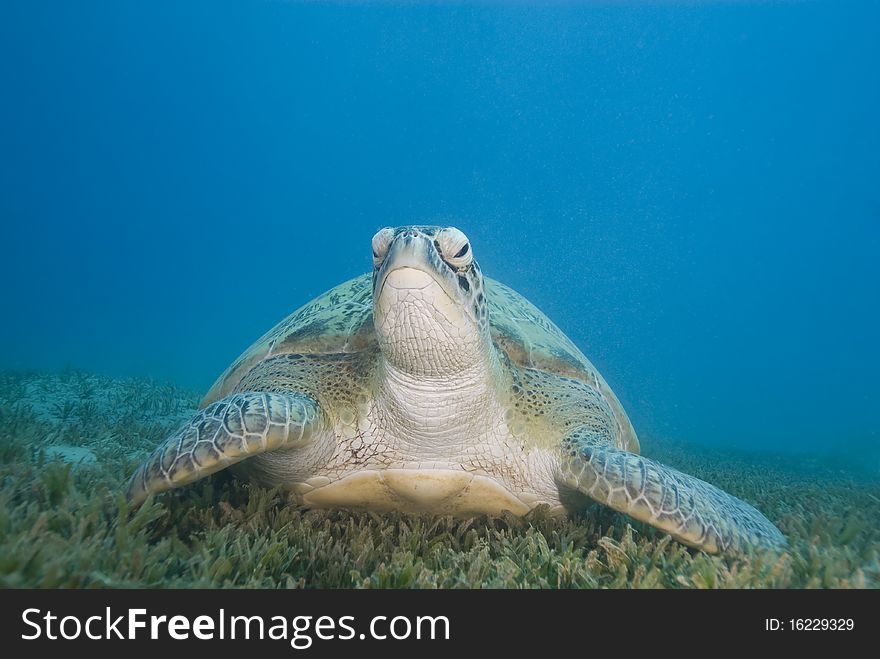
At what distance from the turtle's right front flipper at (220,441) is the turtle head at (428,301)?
62cm

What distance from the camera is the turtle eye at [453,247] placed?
2.26m

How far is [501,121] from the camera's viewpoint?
10781 cm

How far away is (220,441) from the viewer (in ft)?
7.39

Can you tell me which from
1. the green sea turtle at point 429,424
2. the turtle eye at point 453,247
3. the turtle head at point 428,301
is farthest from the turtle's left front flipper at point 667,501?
the turtle eye at point 453,247

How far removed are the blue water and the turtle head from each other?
6710 cm

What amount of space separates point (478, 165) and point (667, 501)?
372 ft

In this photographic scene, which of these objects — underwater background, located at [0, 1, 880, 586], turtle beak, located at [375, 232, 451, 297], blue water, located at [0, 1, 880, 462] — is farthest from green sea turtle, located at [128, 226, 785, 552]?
blue water, located at [0, 1, 880, 462]

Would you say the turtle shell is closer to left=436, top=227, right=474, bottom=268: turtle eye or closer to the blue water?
left=436, top=227, right=474, bottom=268: turtle eye

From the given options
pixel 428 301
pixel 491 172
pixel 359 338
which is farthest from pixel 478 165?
pixel 428 301

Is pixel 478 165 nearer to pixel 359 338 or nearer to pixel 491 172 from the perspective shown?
pixel 491 172

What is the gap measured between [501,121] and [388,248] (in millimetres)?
116568

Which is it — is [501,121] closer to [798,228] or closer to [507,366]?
[798,228]

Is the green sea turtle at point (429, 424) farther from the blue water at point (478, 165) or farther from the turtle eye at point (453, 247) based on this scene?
the blue water at point (478, 165)
